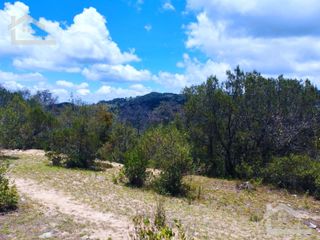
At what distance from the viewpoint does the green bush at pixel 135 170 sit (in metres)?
15.0

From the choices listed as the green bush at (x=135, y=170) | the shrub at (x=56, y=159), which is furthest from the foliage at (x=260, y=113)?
the shrub at (x=56, y=159)

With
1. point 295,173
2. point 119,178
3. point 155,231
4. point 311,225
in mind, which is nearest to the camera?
point 155,231

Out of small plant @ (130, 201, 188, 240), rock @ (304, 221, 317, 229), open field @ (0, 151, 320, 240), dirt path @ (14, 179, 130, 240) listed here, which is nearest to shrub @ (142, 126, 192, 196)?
open field @ (0, 151, 320, 240)

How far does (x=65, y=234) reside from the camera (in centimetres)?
827

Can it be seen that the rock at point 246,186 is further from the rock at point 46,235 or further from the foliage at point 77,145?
the rock at point 46,235

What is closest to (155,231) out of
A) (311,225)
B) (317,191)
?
(311,225)

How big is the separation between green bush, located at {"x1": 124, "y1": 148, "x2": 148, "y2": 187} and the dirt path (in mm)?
3471

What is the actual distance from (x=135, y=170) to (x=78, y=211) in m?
4.98

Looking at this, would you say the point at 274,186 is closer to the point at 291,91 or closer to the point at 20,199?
the point at 291,91

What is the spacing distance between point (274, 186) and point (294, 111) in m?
5.54

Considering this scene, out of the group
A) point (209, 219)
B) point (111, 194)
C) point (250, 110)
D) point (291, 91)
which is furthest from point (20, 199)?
point (291, 91)

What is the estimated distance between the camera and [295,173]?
1680 cm

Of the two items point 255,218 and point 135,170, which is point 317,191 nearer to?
point 255,218

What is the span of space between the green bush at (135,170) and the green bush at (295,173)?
6456mm
